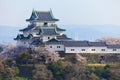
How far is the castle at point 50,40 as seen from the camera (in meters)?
48.7

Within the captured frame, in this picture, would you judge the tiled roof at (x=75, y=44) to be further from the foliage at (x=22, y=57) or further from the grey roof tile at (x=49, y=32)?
the foliage at (x=22, y=57)

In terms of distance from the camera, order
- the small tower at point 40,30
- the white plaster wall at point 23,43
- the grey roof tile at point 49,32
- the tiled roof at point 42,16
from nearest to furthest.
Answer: the small tower at point 40,30 → the grey roof tile at point 49,32 → the white plaster wall at point 23,43 → the tiled roof at point 42,16

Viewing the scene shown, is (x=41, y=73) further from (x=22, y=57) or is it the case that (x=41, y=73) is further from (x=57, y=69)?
(x=22, y=57)

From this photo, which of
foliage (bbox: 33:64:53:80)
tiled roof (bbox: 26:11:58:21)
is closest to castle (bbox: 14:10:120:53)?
tiled roof (bbox: 26:11:58:21)

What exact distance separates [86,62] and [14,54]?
551 centimetres

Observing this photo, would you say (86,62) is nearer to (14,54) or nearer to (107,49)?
(107,49)

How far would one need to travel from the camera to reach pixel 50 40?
4900 cm

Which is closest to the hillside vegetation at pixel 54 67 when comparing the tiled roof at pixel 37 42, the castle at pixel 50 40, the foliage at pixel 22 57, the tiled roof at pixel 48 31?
the foliage at pixel 22 57

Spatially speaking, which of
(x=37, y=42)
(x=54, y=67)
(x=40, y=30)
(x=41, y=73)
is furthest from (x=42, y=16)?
(x=41, y=73)

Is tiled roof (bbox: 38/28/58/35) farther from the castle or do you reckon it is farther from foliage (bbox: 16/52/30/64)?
foliage (bbox: 16/52/30/64)

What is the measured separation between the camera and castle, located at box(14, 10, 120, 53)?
48737 millimetres

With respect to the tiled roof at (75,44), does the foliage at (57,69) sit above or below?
below

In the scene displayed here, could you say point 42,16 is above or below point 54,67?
above

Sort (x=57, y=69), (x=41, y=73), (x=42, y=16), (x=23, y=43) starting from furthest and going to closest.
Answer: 1. (x=42, y=16)
2. (x=23, y=43)
3. (x=57, y=69)
4. (x=41, y=73)
